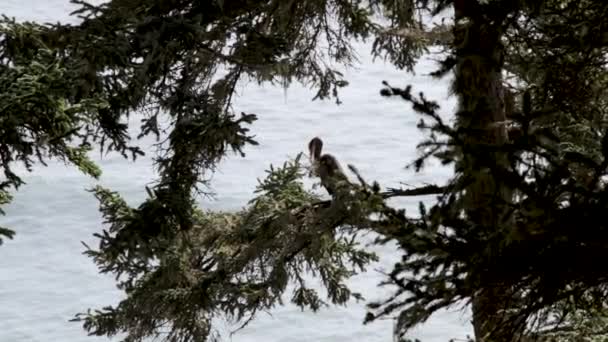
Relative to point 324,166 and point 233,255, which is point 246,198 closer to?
point 233,255

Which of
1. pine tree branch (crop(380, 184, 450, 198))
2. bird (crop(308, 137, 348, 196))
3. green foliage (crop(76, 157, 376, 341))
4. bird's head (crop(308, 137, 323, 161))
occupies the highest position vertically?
bird's head (crop(308, 137, 323, 161))

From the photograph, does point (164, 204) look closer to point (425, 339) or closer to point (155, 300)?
point (155, 300)

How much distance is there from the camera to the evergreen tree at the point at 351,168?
2.94 m

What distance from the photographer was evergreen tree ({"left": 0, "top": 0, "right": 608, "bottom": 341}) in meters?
2.94

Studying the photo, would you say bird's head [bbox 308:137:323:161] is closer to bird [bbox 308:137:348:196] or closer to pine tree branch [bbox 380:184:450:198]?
bird [bbox 308:137:348:196]

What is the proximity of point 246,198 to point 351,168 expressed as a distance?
462 inches

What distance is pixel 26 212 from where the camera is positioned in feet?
49.6

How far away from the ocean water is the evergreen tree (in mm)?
5037

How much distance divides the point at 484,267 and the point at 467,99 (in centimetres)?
210

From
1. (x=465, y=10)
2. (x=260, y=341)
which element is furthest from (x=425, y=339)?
(x=465, y=10)

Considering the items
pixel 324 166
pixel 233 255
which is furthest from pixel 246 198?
pixel 324 166

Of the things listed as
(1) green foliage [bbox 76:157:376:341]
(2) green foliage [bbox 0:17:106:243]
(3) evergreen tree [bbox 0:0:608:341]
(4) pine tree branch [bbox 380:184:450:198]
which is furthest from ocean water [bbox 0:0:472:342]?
(2) green foliage [bbox 0:17:106:243]

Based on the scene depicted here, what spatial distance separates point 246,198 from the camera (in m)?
15.1

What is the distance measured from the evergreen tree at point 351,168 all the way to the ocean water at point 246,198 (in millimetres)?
5037
